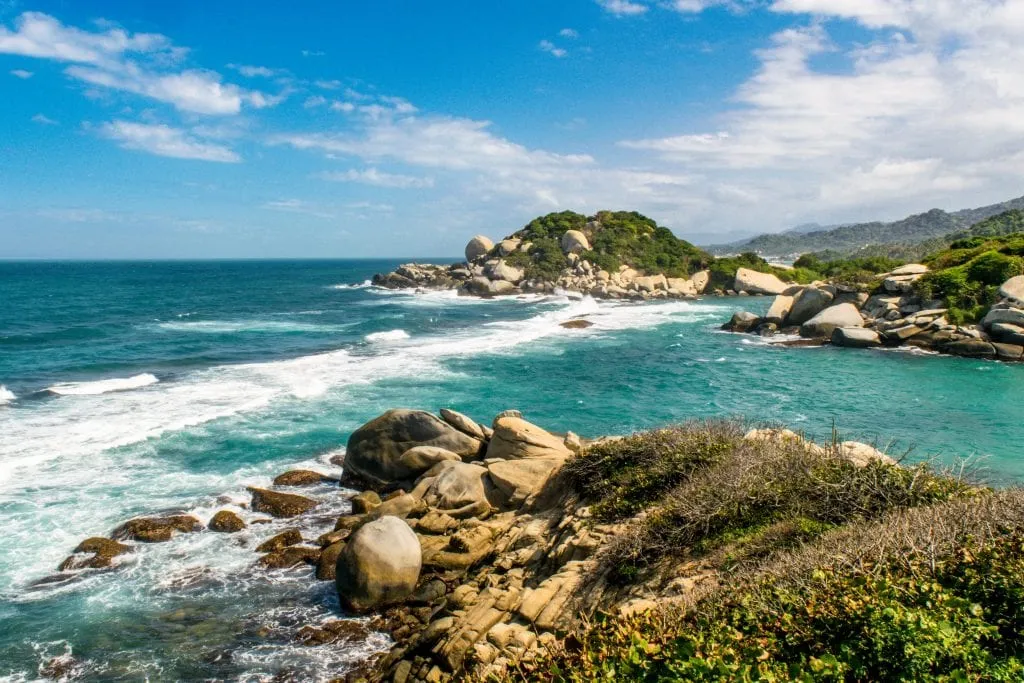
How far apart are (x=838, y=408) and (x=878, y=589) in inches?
881

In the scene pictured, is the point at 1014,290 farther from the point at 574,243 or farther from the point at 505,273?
the point at 574,243

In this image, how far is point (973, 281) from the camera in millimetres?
40344

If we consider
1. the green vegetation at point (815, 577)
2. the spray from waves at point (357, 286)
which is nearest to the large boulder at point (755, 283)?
the spray from waves at point (357, 286)

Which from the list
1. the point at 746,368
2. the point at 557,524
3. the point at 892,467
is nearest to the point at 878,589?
the point at 892,467

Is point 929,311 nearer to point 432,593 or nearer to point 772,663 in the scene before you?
point 432,593

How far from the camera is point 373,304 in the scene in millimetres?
69188

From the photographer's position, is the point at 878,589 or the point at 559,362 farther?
the point at 559,362

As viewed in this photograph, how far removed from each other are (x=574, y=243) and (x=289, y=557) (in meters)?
73.6

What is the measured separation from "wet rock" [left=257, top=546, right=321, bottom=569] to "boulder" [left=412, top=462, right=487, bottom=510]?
2841 mm

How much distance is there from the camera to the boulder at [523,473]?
15.4 metres

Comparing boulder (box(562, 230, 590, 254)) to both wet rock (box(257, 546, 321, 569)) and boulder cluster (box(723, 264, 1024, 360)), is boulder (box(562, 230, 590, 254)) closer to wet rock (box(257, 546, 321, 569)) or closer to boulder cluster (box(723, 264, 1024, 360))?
boulder cluster (box(723, 264, 1024, 360))

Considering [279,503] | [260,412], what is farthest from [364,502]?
[260,412]

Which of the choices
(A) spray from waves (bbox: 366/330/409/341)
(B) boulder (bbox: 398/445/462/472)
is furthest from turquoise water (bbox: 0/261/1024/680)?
(B) boulder (bbox: 398/445/462/472)

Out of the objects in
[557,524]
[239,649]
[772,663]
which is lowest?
[239,649]
